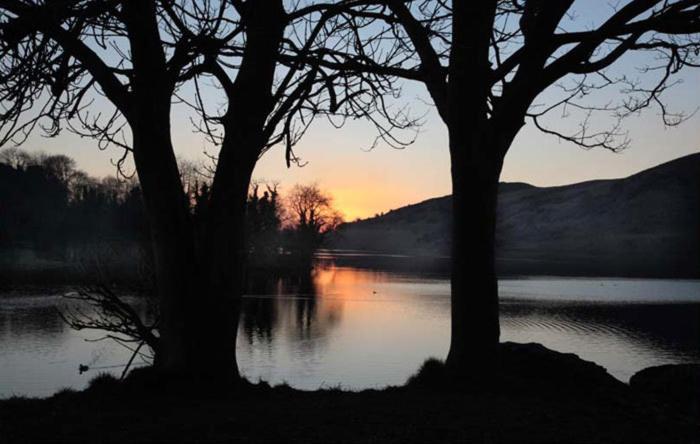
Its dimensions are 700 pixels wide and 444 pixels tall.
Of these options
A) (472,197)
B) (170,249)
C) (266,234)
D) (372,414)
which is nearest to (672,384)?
(472,197)

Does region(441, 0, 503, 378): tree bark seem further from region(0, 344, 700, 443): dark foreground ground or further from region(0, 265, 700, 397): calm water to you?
region(0, 265, 700, 397): calm water

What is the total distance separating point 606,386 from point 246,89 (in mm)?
5494

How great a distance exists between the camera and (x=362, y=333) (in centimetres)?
3597

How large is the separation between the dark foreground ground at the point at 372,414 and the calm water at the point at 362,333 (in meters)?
15.0

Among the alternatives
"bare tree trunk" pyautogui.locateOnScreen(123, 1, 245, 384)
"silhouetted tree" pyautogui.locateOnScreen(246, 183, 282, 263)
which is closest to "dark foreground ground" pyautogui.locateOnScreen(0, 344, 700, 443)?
"bare tree trunk" pyautogui.locateOnScreen(123, 1, 245, 384)

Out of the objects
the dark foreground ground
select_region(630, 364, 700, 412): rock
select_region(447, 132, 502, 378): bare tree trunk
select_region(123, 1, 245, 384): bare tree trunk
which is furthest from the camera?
select_region(630, 364, 700, 412): rock

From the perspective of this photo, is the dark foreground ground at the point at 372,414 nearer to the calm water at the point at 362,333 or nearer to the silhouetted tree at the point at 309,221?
the calm water at the point at 362,333

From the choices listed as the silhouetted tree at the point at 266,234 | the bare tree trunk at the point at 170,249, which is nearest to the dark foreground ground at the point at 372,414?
the bare tree trunk at the point at 170,249

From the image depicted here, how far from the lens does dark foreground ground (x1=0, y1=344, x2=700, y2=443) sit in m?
5.08

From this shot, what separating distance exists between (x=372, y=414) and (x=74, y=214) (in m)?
92.6

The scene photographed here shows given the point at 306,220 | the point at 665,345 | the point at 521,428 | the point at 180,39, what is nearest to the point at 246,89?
the point at 180,39

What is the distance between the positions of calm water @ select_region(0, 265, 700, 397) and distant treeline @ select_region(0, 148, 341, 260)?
2009cm

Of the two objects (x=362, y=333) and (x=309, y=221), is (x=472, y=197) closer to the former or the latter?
(x=362, y=333)

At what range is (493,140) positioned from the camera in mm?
7684
